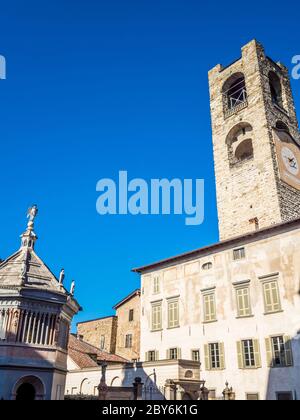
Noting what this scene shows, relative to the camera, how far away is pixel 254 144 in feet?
123

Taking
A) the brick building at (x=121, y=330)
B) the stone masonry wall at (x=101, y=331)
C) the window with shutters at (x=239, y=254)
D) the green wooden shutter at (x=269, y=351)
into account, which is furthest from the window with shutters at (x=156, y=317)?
the stone masonry wall at (x=101, y=331)

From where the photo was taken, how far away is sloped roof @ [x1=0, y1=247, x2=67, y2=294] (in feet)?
38.9

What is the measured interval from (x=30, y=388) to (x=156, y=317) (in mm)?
20316

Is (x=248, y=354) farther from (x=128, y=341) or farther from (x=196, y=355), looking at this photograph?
(x=128, y=341)

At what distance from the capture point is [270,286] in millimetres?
24703

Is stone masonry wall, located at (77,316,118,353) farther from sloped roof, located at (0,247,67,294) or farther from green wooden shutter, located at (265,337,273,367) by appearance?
sloped roof, located at (0,247,67,294)

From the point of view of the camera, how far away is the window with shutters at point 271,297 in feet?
78.8

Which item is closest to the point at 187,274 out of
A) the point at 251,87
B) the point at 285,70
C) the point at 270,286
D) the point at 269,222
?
the point at 270,286

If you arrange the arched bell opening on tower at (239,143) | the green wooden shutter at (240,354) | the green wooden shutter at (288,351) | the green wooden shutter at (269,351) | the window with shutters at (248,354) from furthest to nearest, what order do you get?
1. the arched bell opening on tower at (239,143)
2. the green wooden shutter at (240,354)
3. the window with shutters at (248,354)
4. the green wooden shutter at (269,351)
5. the green wooden shutter at (288,351)

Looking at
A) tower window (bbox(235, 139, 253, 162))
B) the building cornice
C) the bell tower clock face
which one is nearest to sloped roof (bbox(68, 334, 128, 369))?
the building cornice

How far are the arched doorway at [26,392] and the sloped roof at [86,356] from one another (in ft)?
69.7

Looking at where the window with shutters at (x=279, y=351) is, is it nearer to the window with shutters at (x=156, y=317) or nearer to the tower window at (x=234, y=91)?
the window with shutters at (x=156, y=317)

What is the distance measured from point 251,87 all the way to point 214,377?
95.1 feet
